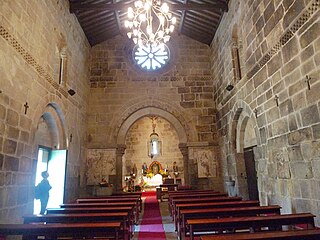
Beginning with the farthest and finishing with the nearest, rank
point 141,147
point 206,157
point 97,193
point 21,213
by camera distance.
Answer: point 141,147 < point 206,157 < point 97,193 < point 21,213

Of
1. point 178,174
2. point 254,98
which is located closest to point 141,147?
point 178,174

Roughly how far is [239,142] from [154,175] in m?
8.84

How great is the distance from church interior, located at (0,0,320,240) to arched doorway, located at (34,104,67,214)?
3 cm

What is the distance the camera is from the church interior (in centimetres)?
420

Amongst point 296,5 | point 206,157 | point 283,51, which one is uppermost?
point 296,5

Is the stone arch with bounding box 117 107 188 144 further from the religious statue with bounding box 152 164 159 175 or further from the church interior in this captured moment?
the religious statue with bounding box 152 164 159 175

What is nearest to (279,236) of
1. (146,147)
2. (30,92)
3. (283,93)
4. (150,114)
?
(283,93)

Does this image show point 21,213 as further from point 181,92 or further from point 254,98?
point 181,92

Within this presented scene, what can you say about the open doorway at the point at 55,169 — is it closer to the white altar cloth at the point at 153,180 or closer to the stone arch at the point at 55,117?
A: the stone arch at the point at 55,117

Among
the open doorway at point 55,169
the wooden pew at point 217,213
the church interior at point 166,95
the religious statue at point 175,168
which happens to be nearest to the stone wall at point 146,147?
the religious statue at point 175,168

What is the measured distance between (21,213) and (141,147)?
11860 millimetres

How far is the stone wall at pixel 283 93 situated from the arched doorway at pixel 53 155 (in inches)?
188

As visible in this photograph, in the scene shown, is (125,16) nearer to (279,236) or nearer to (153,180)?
(279,236)

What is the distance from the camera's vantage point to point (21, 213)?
4.70 meters
